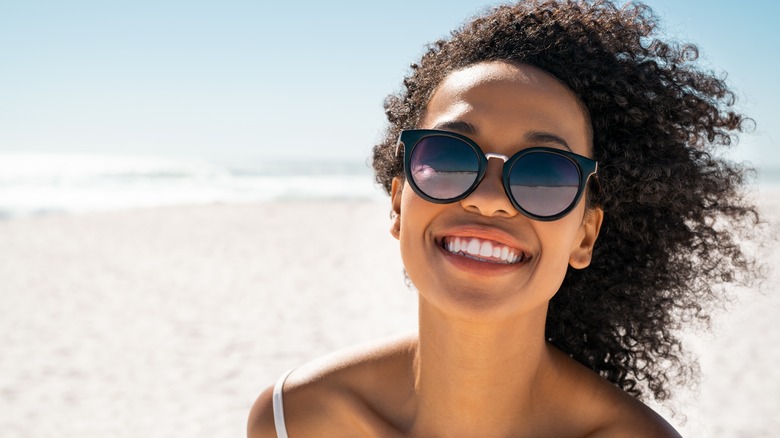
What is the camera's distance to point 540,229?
1938 mm

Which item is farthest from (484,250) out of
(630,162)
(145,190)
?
(145,190)

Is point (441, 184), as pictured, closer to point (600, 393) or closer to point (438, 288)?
point (438, 288)

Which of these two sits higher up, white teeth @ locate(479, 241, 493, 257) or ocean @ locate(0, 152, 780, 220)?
white teeth @ locate(479, 241, 493, 257)

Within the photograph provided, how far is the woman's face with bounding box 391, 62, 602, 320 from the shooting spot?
191 cm

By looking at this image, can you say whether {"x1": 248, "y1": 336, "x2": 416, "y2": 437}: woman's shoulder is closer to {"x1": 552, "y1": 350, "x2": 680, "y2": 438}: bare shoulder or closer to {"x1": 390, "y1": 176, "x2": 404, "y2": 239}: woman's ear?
{"x1": 390, "y1": 176, "x2": 404, "y2": 239}: woman's ear

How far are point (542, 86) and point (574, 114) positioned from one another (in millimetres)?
142

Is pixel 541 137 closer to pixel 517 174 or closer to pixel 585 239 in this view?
pixel 517 174

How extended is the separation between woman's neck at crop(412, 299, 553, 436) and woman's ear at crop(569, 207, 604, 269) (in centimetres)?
19

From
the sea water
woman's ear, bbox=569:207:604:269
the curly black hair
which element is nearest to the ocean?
the sea water

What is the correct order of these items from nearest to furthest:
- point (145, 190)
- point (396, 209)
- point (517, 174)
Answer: point (517, 174) < point (396, 209) < point (145, 190)

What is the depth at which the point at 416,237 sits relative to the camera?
2.02m

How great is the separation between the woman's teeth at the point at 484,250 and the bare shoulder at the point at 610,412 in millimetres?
595

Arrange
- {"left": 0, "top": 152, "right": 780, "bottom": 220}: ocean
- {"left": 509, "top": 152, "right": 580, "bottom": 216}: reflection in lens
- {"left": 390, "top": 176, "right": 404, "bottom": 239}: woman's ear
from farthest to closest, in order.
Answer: {"left": 0, "top": 152, "right": 780, "bottom": 220}: ocean
{"left": 390, "top": 176, "right": 404, "bottom": 239}: woman's ear
{"left": 509, "top": 152, "right": 580, "bottom": 216}: reflection in lens

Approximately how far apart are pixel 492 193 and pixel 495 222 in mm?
83
